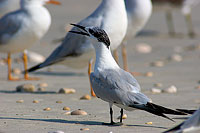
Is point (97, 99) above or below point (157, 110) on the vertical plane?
above

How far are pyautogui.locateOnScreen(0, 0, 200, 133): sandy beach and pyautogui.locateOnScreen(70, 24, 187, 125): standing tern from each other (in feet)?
0.65

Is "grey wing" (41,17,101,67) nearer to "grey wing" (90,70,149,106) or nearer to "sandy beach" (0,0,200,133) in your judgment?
"sandy beach" (0,0,200,133)

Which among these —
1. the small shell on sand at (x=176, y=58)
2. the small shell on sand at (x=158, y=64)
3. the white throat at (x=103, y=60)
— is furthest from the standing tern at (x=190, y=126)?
the small shell on sand at (x=176, y=58)

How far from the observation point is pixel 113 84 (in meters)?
4.41

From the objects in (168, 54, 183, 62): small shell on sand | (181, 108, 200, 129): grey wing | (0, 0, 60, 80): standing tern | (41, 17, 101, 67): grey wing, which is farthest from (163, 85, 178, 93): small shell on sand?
(168, 54, 183, 62): small shell on sand

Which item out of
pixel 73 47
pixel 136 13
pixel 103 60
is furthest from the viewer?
pixel 136 13

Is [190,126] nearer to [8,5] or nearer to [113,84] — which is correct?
[113,84]

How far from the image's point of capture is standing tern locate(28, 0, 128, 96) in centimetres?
619

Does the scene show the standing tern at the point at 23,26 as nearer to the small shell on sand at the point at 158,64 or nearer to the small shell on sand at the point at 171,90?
the small shell on sand at the point at 158,64

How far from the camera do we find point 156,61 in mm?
9219

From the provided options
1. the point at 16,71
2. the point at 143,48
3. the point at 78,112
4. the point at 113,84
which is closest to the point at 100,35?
the point at 113,84

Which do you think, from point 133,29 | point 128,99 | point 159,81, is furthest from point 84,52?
point 128,99

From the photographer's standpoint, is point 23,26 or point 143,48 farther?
point 143,48

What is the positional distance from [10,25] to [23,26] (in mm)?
227
